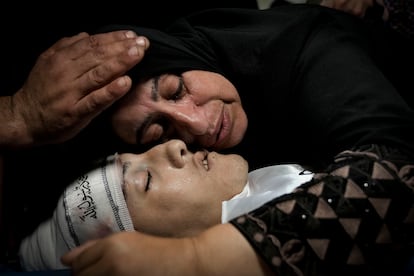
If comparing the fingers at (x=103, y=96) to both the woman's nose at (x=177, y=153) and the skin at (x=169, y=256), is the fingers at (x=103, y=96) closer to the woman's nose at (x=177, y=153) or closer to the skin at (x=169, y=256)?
the woman's nose at (x=177, y=153)

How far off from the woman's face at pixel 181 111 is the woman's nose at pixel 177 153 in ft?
0.32

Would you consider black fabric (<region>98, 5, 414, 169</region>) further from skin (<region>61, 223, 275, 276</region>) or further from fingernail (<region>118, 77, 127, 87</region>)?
skin (<region>61, 223, 275, 276</region>)

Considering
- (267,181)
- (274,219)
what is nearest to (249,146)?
(267,181)

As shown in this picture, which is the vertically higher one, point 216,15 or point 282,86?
point 216,15

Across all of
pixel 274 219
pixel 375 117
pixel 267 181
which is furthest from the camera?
pixel 267 181

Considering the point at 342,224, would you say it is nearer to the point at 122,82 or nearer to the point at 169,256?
the point at 169,256

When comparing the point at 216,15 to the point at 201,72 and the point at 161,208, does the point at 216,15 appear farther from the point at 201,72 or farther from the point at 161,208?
the point at 161,208

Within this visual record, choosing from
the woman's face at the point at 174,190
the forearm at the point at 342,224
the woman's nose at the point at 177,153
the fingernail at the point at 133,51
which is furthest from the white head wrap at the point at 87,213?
the forearm at the point at 342,224

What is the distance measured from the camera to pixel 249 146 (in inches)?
66.7

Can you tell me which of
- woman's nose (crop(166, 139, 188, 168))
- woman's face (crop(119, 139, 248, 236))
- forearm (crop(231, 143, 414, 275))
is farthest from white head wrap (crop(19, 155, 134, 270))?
forearm (crop(231, 143, 414, 275))

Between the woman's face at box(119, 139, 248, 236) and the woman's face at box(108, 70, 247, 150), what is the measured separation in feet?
0.36

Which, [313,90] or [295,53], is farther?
[295,53]

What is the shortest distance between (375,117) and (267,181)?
359 millimetres

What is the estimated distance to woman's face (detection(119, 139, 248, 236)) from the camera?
1276 millimetres
